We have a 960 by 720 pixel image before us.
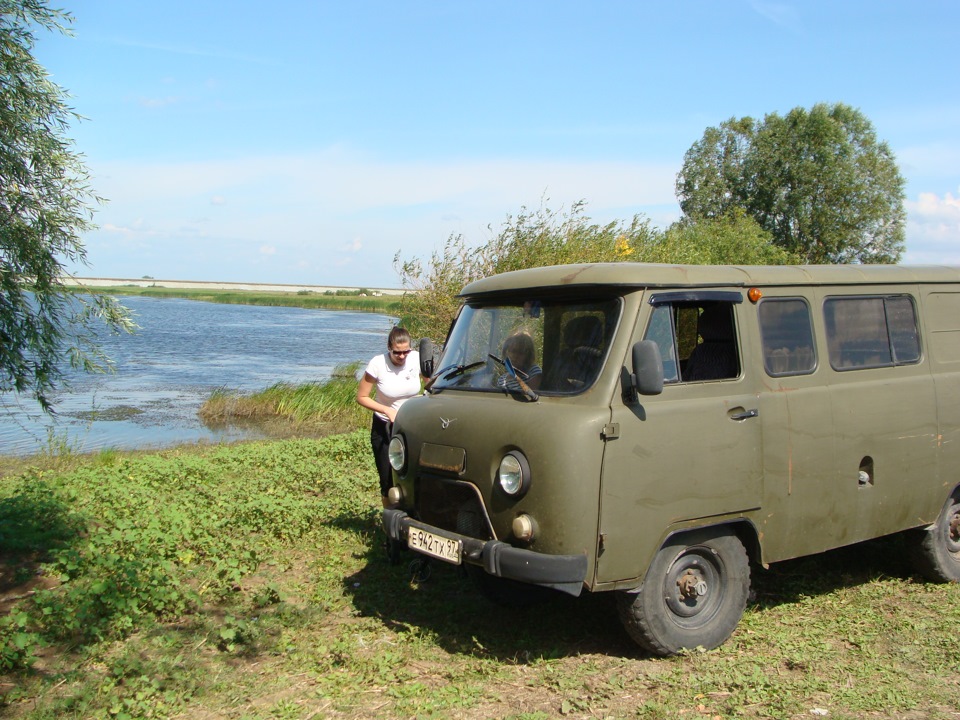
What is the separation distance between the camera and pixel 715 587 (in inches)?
230

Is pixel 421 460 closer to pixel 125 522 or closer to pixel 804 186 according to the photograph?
pixel 125 522

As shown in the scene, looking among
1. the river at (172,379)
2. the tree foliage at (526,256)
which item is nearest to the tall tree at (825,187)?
the river at (172,379)

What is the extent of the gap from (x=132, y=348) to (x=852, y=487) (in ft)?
136

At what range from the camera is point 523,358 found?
5918 mm

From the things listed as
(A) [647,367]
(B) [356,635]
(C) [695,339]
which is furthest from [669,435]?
(B) [356,635]

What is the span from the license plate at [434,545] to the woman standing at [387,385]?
73.2 inches

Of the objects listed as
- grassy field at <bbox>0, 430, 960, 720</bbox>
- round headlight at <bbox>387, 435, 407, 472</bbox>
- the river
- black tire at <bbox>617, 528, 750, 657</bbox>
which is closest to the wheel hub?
black tire at <bbox>617, 528, 750, 657</bbox>

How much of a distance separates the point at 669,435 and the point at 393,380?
3108mm

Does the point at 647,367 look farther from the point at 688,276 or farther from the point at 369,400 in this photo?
the point at 369,400

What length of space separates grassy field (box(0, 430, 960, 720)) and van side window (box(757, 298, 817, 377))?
179 cm

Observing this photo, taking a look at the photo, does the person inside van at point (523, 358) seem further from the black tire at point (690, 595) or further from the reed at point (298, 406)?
the reed at point (298, 406)

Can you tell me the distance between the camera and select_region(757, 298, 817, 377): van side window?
6.07 metres

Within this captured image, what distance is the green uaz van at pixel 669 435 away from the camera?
5246 mm

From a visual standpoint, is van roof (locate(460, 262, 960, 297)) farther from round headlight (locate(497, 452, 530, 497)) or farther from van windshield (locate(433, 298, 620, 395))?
round headlight (locate(497, 452, 530, 497))
